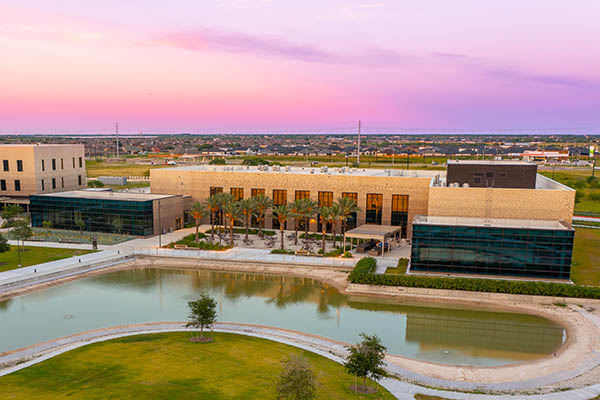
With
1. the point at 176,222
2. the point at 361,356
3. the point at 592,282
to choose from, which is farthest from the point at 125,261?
the point at 592,282

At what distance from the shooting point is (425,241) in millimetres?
49656

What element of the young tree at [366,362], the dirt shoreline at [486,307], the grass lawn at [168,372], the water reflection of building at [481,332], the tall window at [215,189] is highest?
the tall window at [215,189]

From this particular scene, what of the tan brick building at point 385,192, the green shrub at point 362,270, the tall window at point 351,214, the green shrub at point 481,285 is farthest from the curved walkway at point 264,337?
the tall window at point 351,214

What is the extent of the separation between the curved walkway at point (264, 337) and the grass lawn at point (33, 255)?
72.3ft

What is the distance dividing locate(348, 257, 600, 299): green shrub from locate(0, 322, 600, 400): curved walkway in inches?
502

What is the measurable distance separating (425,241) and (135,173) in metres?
131

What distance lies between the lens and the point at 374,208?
69.5 m

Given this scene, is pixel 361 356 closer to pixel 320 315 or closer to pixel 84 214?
pixel 320 315

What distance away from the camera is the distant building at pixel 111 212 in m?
67.9

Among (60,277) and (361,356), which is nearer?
(361,356)

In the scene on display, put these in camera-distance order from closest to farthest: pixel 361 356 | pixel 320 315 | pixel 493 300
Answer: pixel 361 356
pixel 320 315
pixel 493 300

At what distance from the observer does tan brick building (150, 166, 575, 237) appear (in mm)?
53188

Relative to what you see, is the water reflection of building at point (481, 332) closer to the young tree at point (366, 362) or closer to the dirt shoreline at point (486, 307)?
the dirt shoreline at point (486, 307)

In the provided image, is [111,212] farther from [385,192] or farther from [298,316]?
[298,316]
